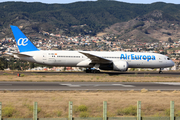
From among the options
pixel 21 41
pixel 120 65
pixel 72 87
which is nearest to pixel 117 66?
pixel 120 65

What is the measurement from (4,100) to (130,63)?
103 ft

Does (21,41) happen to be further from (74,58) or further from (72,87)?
(72,87)

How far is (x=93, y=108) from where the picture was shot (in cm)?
1488

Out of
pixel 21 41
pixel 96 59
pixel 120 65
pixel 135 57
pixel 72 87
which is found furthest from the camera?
pixel 135 57

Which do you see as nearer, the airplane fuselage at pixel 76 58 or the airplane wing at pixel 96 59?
the airplane wing at pixel 96 59

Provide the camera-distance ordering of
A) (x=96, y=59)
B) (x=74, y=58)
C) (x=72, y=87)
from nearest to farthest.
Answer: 1. (x=72, y=87)
2. (x=96, y=59)
3. (x=74, y=58)

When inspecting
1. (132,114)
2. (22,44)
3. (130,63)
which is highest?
(22,44)

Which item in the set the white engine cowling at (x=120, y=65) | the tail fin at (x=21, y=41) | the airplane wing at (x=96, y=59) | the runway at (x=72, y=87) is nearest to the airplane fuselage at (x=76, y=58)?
the tail fin at (x=21, y=41)

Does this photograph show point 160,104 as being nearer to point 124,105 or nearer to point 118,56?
point 124,105

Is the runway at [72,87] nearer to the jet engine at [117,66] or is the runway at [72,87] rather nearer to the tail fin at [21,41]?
the jet engine at [117,66]

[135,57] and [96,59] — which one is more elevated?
[135,57]

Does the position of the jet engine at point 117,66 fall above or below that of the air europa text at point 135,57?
below

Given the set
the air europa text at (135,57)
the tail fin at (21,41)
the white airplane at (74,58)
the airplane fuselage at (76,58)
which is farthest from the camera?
the air europa text at (135,57)

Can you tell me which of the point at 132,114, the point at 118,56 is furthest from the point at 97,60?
the point at 132,114
